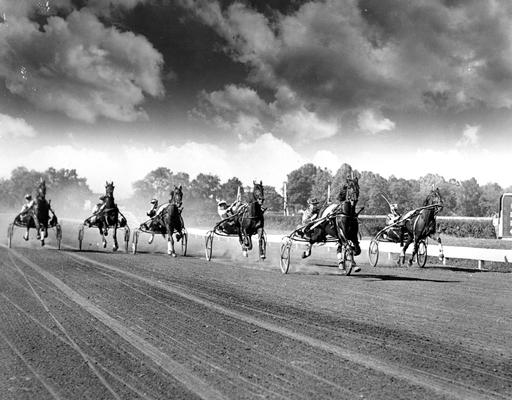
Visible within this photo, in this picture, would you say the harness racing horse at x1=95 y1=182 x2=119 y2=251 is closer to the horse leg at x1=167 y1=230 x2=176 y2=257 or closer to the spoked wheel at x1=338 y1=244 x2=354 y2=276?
the horse leg at x1=167 y1=230 x2=176 y2=257

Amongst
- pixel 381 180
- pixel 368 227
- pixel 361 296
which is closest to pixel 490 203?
pixel 381 180

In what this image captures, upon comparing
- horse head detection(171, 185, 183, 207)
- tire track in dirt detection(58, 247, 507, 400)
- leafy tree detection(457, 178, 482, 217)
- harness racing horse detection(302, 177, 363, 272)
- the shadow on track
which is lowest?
tire track in dirt detection(58, 247, 507, 400)

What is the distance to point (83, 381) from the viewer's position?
4.80m

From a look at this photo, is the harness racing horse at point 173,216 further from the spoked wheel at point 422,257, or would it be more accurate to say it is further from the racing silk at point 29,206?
the spoked wheel at point 422,257

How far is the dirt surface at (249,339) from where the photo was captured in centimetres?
475

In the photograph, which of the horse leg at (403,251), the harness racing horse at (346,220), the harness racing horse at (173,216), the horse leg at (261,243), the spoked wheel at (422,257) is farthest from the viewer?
the harness racing horse at (173,216)

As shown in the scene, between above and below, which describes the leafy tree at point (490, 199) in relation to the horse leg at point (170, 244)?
above


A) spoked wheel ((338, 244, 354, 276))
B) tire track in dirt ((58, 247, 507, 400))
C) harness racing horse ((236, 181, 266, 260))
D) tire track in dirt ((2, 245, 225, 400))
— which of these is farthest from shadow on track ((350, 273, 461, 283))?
tire track in dirt ((2, 245, 225, 400))

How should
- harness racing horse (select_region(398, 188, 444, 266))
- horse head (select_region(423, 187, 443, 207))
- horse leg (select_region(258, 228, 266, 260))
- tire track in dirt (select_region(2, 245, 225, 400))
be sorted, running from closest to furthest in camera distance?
tire track in dirt (select_region(2, 245, 225, 400))
harness racing horse (select_region(398, 188, 444, 266))
horse head (select_region(423, 187, 443, 207))
horse leg (select_region(258, 228, 266, 260))

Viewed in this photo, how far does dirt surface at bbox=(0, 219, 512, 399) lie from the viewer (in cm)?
475

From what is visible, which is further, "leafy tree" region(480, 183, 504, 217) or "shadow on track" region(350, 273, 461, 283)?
"leafy tree" region(480, 183, 504, 217)

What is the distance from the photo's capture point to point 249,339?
653 centimetres

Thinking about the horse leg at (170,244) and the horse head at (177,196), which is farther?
the horse head at (177,196)

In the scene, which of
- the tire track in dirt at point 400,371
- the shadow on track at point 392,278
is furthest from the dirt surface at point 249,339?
the shadow on track at point 392,278
